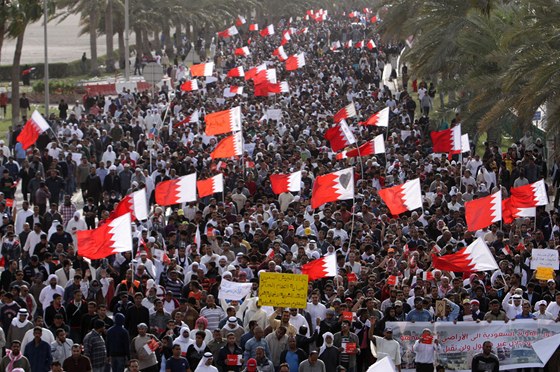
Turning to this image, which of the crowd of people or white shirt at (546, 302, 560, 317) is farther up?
the crowd of people

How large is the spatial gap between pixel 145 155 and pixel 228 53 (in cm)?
4069

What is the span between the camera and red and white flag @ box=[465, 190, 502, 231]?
22.6 metres

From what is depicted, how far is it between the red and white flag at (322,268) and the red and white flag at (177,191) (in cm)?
503

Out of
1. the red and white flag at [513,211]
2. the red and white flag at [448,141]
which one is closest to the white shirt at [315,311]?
the red and white flag at [513,211]

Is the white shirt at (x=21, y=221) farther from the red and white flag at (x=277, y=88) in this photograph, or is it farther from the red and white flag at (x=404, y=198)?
the red and white flag at (x=277, y=88)

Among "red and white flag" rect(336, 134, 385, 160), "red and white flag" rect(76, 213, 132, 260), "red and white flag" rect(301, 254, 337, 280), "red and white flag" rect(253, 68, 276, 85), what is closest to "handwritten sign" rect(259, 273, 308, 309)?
"red and white flag" rect(301, 254, 337, 280)

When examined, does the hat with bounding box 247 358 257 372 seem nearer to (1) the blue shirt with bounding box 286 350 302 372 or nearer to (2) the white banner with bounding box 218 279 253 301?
(1) the blue shirt with bounding box 286 350 302 372

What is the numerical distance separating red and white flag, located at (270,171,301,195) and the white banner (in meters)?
7.81

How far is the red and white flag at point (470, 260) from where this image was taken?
19484mm

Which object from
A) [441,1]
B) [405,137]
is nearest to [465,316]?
[405,137]

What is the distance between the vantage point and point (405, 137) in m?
38.1

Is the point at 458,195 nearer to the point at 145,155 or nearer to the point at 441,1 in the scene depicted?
the point at 145,155

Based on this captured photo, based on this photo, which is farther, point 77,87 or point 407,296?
point 77,87

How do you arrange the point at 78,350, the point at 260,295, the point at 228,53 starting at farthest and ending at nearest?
1. the point at 228,53
2. the point at 260,295
3. the point at 78,350
